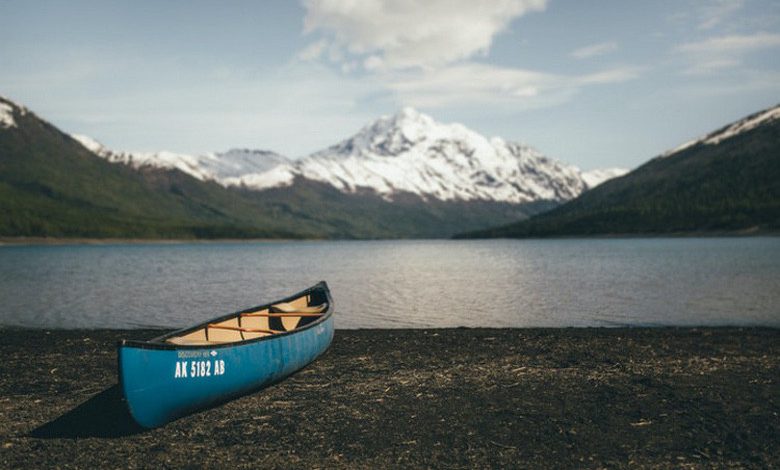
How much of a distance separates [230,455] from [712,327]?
28.5 metres

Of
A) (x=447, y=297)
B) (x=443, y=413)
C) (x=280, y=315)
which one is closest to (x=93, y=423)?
(x=280, y=315)

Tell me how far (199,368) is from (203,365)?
13 cm

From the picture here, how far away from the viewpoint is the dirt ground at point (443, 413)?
46.3 feet

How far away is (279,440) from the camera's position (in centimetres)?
1523

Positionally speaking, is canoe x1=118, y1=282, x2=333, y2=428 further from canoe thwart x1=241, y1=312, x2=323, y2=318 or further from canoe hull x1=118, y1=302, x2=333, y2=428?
canoe thwart x1=241, y1=312, x2=323, y2=318

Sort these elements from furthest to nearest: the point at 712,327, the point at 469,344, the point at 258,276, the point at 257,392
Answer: the point at 258,276 < the point at 712,327 < the point at 469,344 < the point at 257,392

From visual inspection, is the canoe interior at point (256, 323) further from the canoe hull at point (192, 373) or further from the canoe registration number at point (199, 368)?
the canoe registration number at point (199, 368)

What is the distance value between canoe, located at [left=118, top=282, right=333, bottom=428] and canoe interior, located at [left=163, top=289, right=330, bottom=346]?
4cm

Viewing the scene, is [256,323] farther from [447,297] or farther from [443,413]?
[447,297]

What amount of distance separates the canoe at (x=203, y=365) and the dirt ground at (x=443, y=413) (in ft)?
2.30

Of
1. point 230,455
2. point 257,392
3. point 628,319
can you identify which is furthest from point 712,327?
point 230,455

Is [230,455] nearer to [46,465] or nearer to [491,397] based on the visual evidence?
[46,465]

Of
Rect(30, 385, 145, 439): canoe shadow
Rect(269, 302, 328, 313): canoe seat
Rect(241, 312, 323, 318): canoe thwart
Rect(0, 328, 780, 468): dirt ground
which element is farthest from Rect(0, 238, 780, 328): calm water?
Rect(30, 385, 145, 439): canoe shadow

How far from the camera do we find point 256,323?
80.2ft
